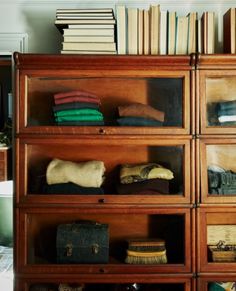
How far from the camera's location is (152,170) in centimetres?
182

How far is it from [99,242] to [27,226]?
35 cm

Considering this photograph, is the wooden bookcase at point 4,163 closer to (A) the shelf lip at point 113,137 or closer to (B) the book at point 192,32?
(A) the shelf lip at point 113,137

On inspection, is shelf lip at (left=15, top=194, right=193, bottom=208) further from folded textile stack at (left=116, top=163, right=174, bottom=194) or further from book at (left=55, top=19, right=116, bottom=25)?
book at (left=55, top=19, right=116, bottom=25)

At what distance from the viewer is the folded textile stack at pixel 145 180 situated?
1.79 metres

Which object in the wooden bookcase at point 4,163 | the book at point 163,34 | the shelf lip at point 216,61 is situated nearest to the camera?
the shelf lip at point 216,61

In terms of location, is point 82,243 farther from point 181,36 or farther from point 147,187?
point 181,36

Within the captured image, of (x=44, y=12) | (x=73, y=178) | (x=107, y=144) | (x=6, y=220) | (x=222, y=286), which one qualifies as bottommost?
(x=222, y=286)

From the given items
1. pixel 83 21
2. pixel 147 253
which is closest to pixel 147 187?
pixel 147 253

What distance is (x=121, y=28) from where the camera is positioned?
1.83 meters

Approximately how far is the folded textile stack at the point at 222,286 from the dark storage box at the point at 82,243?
52 cm

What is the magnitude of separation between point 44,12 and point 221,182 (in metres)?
1.32

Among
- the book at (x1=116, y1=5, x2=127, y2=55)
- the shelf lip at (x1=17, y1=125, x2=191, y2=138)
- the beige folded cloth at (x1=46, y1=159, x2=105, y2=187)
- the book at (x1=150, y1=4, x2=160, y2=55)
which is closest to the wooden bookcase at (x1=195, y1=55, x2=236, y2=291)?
the shelf lip at (x1=17, y1=125, x2=191, y2=138)

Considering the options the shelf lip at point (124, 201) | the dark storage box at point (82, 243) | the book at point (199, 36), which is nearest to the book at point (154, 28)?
the book at point (199, 36)

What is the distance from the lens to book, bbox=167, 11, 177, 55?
1843 millimetres
